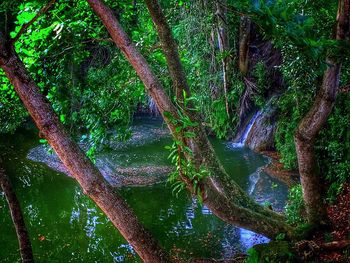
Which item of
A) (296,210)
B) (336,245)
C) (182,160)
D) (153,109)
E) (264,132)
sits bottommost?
(336,245)

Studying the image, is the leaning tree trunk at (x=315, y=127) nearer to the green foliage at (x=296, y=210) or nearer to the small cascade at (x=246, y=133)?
the green foliage at (x=296, y=210)

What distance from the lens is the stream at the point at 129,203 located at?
7492 millimetres

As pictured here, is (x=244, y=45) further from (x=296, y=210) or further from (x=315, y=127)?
(x=315, y=127)

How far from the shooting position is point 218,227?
320 inches

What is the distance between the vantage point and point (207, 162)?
19.0 feet

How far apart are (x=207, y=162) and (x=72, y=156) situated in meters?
2.80

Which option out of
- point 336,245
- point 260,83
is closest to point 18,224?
point 336,245

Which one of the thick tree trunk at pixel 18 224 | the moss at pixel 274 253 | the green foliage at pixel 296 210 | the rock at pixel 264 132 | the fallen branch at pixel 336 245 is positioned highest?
the rock at pixel 264 132

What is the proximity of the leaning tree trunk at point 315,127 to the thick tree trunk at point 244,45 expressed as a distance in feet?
29.8

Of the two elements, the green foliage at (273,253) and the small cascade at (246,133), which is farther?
the small cascade at (246,133)

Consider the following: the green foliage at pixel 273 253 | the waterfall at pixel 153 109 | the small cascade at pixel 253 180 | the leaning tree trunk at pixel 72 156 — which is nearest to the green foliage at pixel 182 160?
the leaning tree trunk at pixel 72 156

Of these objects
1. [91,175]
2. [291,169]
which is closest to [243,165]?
[291,169]

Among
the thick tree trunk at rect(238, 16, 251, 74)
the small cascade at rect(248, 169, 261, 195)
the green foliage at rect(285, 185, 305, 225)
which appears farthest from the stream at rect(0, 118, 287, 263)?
the thick tree trunk at rect(238, 16, 251, 74)

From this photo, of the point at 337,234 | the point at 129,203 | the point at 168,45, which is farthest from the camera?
the point at 129,203
